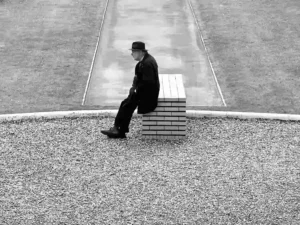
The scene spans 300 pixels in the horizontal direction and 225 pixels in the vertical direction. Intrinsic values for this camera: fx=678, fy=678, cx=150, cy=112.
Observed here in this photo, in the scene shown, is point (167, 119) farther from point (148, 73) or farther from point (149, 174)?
point (149, 174)

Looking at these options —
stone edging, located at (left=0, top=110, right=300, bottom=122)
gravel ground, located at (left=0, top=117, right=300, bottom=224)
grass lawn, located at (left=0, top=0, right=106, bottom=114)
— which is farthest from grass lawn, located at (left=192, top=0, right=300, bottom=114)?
grass lawn, located at (left=0, top=0, right=106, bottom=114)

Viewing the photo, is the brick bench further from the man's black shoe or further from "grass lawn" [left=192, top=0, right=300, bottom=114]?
"grass lawn" [left=192, top=0, right=300, bottom=114]

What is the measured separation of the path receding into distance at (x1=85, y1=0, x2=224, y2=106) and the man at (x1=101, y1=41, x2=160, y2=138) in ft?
8.75

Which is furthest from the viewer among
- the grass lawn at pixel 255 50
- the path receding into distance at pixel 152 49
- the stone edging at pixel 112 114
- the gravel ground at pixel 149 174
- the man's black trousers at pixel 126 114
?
the path receding into distance at pixel 152 49

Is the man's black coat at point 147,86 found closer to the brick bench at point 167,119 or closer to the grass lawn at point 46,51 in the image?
the brick bench at point 167,119

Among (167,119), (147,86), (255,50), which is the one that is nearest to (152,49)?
(255,50)

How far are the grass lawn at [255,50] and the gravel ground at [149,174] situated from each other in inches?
86.6

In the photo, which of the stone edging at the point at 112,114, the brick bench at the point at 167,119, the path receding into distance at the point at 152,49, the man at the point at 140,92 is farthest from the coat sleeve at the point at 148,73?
the path receding into distance at the point at 152,49

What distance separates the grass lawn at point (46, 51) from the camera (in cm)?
1448

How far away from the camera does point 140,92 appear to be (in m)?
11.4

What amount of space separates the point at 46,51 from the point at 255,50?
5.55m

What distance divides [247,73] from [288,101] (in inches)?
82.8

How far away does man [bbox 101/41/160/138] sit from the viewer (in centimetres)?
1133

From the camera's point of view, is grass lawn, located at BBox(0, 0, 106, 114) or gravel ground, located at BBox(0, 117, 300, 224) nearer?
gravel ground, located at BBox(0, 117, 300, 224)
